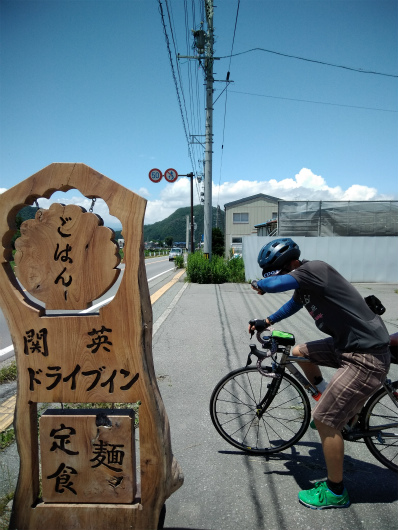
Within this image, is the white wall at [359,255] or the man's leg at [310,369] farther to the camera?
the white wall at [359,255]

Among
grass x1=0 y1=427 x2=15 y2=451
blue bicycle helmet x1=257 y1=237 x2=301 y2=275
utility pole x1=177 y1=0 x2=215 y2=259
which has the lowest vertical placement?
grass x1=0 y1=427 x2=15 y2=451

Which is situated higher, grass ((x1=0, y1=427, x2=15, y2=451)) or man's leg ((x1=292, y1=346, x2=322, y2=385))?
man's leg ((x1=292, y1=346, x2=322, y2=385))

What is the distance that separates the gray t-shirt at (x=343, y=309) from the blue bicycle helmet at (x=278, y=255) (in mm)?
217

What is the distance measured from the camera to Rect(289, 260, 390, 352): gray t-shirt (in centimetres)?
233

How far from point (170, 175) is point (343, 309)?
A: 1565 centimetres

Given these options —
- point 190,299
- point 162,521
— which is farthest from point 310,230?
point 162,521

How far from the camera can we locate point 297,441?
3.01 meters

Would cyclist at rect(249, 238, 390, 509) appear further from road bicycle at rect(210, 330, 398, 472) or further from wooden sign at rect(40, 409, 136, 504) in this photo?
wooden sign at rect(40, 409, 136, 504)

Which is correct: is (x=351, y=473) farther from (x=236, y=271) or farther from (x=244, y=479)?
(x=236, y=271)

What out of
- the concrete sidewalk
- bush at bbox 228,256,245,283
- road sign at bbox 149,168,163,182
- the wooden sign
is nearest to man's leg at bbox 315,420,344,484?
the concrete sidewalk

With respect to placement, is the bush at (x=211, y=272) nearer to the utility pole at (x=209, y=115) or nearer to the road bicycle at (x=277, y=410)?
the utility pole at (x=209, y=115)

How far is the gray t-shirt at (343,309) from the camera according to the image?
2330mm

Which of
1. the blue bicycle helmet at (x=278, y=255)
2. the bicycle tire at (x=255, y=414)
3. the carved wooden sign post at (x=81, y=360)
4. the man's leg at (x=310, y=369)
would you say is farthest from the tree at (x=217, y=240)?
the carved wooden sign post at (x=81, y=360)

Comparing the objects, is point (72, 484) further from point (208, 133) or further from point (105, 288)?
point (208, 133)
